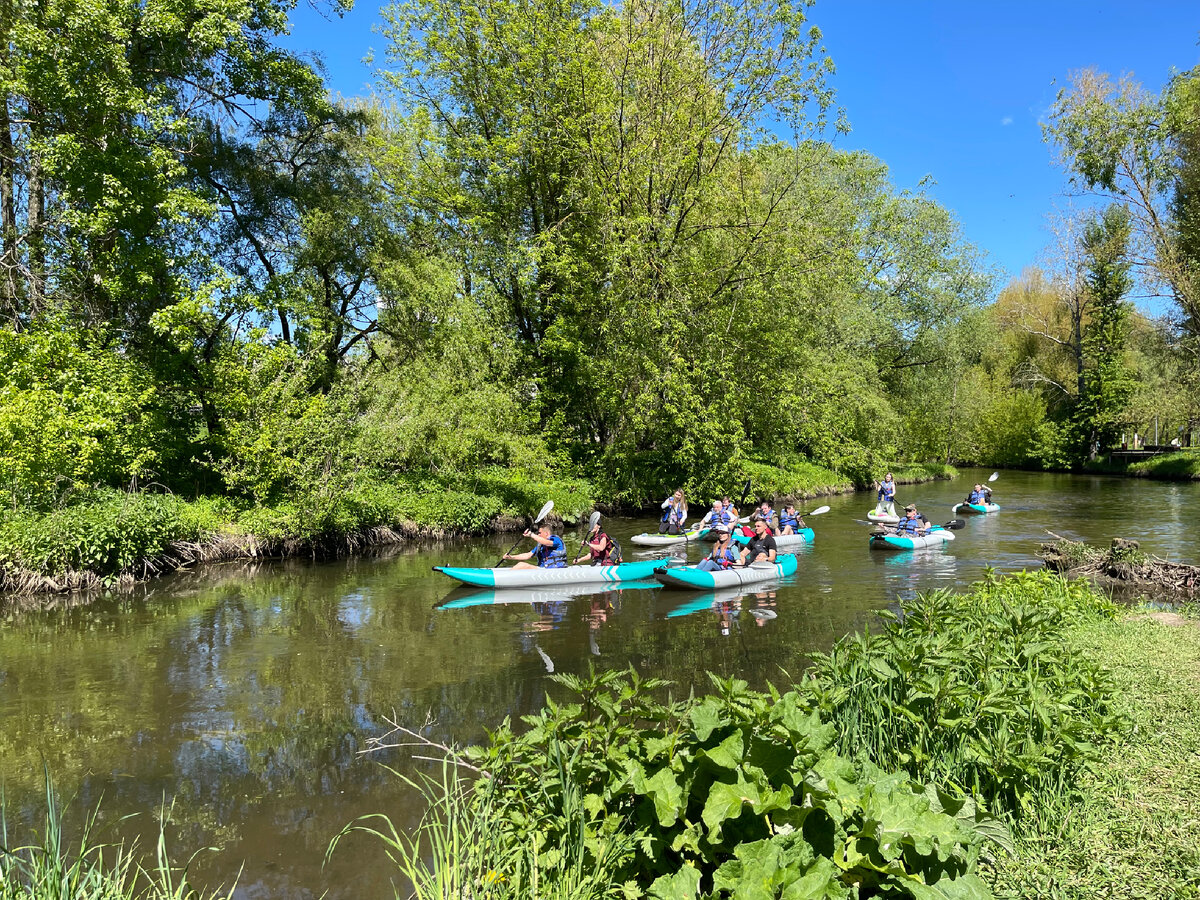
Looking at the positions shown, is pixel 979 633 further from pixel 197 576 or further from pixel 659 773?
pixel 197 576

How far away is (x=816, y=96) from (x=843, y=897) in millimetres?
20538

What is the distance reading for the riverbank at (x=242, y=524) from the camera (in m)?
11.2

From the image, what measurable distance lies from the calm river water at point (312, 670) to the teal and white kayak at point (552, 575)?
0.43 m

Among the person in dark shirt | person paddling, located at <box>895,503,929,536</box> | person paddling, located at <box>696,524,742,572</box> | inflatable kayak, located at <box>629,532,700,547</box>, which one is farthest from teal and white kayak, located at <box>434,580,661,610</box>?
person paddling, located at <box>895,503,929,536</box>

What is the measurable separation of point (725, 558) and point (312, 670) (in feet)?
24.0

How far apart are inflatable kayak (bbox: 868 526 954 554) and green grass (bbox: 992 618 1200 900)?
37.4 ft

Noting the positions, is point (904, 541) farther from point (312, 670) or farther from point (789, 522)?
point (312, 670)

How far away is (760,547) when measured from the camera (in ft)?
43.8

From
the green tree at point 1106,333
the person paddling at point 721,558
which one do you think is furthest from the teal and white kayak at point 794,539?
the green tree at point 1106,333

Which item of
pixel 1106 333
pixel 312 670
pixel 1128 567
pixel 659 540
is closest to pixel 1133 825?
pixel 312 670

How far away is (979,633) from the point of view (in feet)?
16.3

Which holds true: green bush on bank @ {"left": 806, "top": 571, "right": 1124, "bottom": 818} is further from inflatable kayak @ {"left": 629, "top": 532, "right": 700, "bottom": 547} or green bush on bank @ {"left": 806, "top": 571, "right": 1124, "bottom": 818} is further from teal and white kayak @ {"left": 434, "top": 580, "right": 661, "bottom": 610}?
inflatable kayak @ {"left": 629, "top": 532, "right": 700, "bottom": 547}

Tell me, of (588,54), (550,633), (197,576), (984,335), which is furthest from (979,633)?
(984,335)

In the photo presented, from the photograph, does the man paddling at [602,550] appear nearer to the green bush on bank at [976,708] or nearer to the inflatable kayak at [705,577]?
the inflatable kayak at [705,577]
